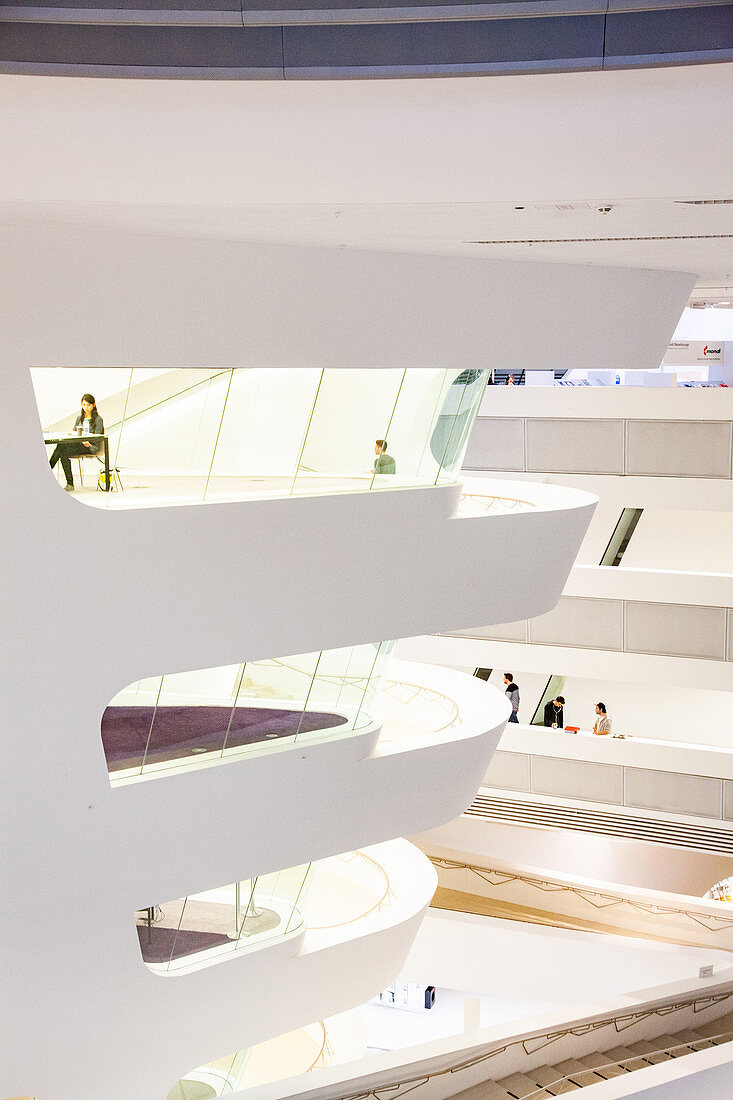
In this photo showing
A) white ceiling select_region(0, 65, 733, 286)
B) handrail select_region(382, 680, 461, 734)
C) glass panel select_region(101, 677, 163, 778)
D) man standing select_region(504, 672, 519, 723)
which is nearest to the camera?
white ceiling select_region(0, 65, 733, 286)

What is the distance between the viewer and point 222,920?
1073 cm

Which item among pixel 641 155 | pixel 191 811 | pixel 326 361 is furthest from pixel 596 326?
pixel 191 811

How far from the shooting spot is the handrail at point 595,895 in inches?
647

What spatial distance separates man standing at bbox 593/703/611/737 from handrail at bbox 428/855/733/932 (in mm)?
4025

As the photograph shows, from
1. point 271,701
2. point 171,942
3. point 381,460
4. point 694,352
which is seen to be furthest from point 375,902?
point 694,352

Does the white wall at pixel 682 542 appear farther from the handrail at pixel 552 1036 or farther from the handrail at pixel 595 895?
the handrail at pixel 552 1036

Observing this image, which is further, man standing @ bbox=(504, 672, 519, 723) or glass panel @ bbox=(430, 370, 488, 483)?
man standing @ bbox=(504, 672, 519, 723)

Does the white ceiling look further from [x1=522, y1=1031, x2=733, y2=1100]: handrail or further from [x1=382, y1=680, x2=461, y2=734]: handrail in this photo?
[x1=522, y1=1031, x2=733, y2=1100]: handrail

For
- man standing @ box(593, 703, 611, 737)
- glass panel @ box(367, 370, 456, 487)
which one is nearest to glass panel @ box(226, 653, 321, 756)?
glass panel @ box(367, 370, 456, 487)

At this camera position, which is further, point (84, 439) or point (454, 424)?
point (454, 424)

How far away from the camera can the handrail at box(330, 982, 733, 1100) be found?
1005 centimetres

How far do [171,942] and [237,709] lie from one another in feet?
7.83

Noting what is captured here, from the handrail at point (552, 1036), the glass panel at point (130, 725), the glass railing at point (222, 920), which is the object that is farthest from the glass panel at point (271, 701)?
the handrail at point (552, 1036)

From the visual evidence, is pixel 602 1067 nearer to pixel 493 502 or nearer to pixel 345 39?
pixel 493 502
